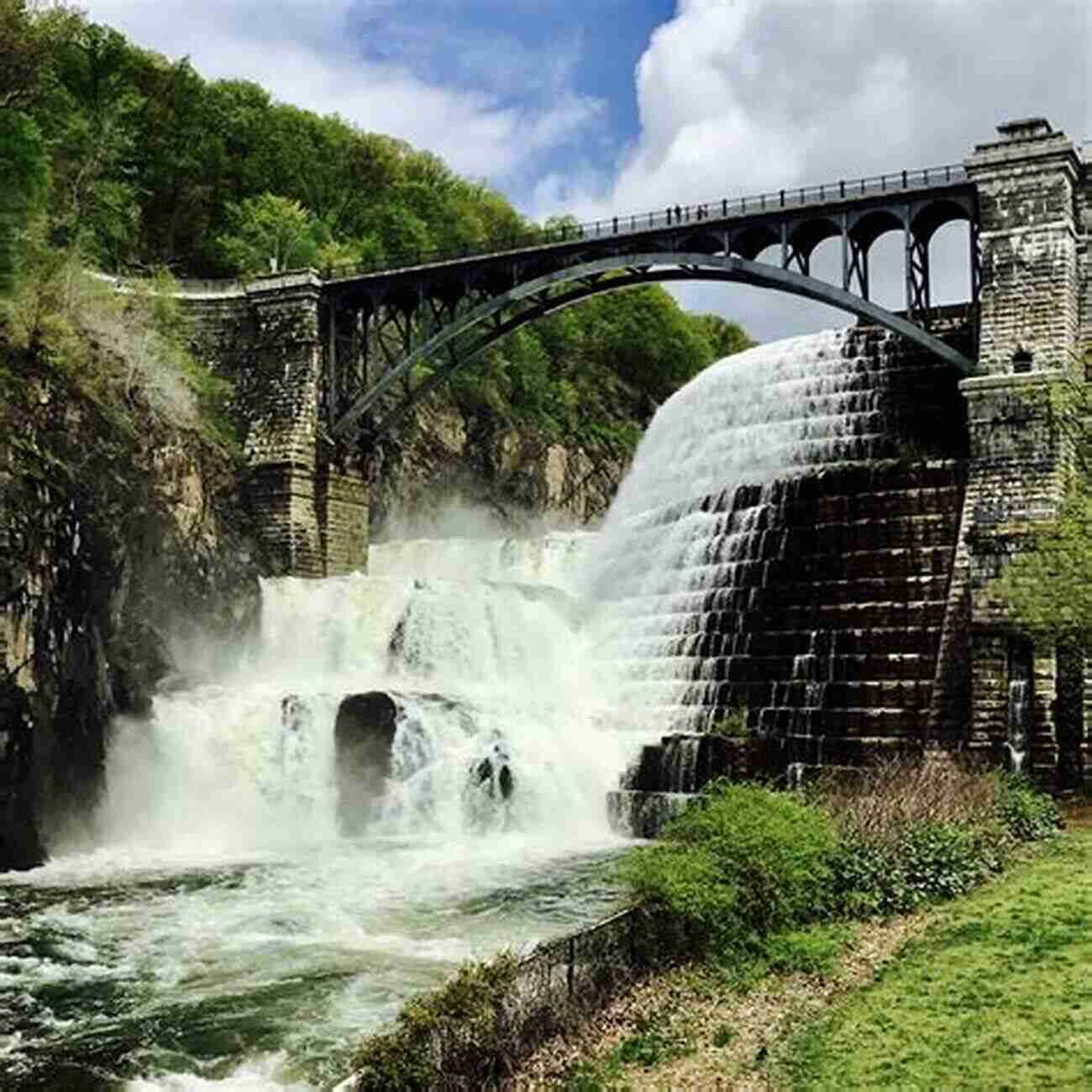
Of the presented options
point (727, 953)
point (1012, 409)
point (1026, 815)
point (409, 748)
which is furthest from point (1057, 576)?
point (727, 953)

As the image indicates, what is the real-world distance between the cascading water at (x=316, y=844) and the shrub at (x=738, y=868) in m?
2.95

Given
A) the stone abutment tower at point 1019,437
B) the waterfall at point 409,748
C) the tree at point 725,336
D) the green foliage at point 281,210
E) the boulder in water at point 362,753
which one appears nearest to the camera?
the stone abutment tower at point 1019,437

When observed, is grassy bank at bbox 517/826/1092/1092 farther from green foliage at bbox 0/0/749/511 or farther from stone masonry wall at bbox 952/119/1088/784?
green foliage at bbox 0/0/749/511

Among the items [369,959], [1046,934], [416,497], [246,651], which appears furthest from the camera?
[416,497]

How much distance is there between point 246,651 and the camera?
3697 centimetres

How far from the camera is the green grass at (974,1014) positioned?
11.5 metres

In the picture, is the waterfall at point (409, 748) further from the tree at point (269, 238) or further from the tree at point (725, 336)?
the tree at point (725, 336)

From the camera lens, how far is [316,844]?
A: 28.1 meters

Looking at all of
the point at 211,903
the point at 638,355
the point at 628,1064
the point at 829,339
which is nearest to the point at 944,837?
the point at 628,1064

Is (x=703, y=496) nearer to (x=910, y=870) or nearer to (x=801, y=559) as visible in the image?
(x=801, y=559)

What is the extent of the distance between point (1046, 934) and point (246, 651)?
86.5 ft

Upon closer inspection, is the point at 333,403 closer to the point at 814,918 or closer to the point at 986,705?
the point at 986,705

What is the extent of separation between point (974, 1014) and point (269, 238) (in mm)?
47545

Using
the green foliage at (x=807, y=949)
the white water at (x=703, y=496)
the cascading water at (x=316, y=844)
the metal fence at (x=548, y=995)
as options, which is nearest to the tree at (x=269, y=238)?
the cascading water at (x=316, y=844)
